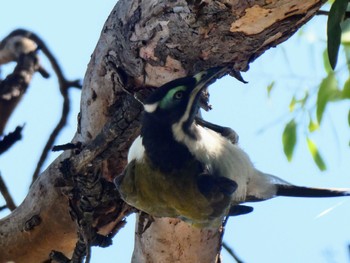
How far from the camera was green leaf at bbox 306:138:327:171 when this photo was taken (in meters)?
2.85

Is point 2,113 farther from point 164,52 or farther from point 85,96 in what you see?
point 164,52

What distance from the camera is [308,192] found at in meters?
2.26

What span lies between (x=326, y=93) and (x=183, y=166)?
705 millimetres

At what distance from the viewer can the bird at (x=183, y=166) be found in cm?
196

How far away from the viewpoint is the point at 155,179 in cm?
210

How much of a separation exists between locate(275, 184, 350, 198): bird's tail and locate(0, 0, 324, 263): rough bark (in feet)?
0.86

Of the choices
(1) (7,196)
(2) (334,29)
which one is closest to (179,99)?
(2) (334,29)

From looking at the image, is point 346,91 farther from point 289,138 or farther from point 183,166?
point 183,166

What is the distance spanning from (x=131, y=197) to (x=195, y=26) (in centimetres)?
48

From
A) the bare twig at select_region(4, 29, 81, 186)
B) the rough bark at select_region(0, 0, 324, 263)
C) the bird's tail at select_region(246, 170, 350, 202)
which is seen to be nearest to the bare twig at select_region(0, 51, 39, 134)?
the bare twig at select_region(4, 29, 81, 186)

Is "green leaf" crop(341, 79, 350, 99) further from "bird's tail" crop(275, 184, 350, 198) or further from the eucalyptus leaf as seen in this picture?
"bird's tail" crop(275, 184, 350, 198)

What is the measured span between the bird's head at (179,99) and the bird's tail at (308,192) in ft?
1.22

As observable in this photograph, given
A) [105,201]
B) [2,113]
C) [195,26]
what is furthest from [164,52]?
[2,113]

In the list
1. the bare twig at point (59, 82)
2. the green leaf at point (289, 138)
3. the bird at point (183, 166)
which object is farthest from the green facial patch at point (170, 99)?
the green leaf at point (289, 138)
